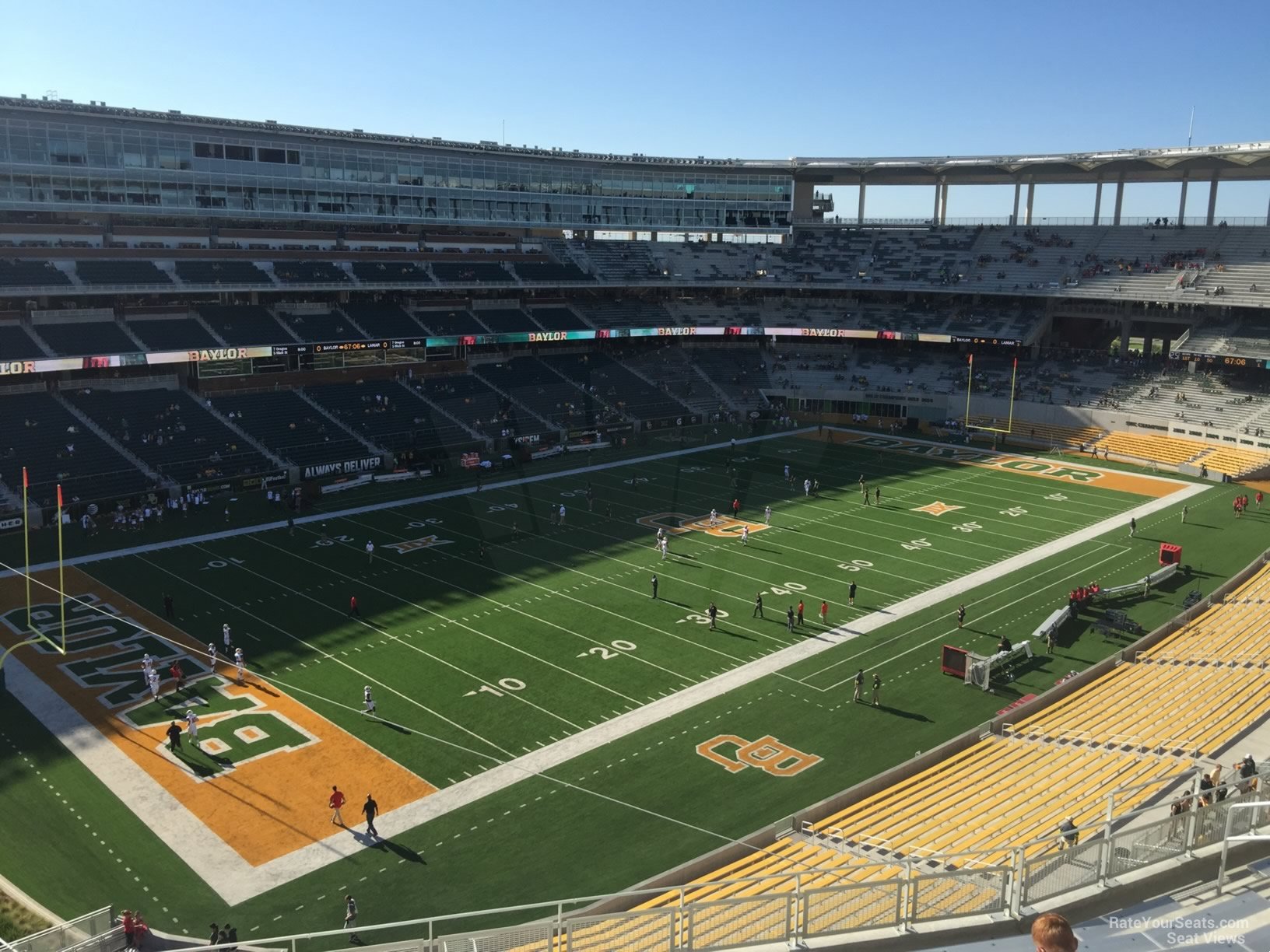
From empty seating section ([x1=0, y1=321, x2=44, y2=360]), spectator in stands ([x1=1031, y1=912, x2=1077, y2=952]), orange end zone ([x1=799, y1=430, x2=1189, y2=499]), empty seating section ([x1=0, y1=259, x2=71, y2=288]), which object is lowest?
orange end zone ([x1=799, y1=430, x2=1189, y2=499])

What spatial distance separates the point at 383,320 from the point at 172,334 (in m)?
12.2

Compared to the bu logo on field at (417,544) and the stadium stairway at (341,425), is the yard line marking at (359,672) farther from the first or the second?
the stadium stairway at (341,425)

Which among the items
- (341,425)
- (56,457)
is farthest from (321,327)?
(56,457)

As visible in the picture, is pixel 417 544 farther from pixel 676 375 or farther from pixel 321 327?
pixel 676 375

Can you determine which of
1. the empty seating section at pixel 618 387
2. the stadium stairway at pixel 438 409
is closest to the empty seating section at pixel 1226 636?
the stadium stairway at pixel 438 409

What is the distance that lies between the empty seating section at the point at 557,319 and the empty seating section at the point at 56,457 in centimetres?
2858

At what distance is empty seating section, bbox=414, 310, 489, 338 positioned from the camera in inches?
2346

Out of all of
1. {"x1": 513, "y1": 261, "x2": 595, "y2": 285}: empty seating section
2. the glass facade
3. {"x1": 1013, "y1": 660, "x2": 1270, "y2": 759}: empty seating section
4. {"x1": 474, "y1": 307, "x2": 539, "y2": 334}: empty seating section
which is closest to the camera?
{"x1": 1013, "y1": 660, "x2": 1270, "y2": 759}: empty seating section

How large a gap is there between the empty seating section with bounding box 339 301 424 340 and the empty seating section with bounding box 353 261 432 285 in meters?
1.68

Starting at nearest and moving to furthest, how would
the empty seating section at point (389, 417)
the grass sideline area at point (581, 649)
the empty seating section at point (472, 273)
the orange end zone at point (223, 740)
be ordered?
the grass sideline area at point (581, 649)
the orange end zone at point (223, 740)
the empty seating section at point (389, 417)
the empty seating section at point (472, 273)

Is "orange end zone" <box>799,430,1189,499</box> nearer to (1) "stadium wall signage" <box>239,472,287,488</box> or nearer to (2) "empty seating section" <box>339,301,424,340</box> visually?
(2) "empty seating section" <box>339,301,424,340</box>

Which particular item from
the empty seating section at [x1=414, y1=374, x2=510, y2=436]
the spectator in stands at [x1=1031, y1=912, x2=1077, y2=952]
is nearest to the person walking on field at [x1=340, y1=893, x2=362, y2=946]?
the spectator in stands at [x1=1031, y1=912, x2=1077, y2=952]

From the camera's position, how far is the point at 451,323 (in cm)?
6081

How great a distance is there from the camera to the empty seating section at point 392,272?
5841 cm
